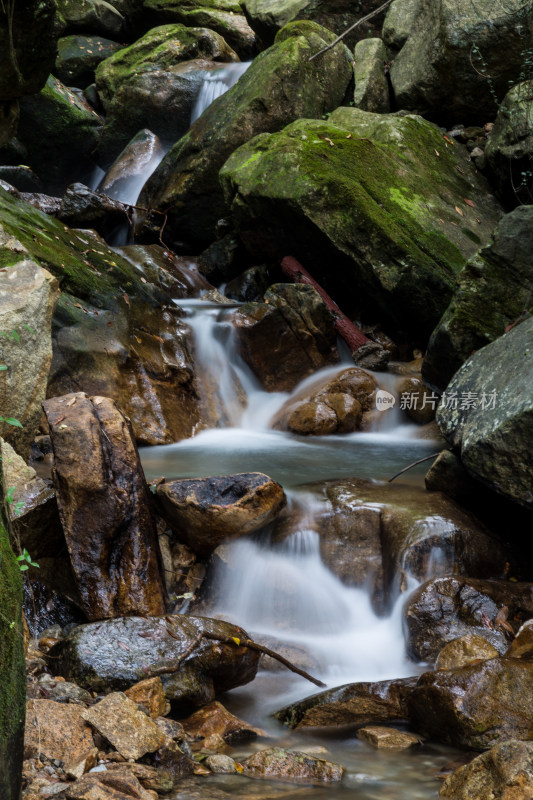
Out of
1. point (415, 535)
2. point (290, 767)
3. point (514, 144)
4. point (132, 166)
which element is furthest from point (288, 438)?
point (132, 166)

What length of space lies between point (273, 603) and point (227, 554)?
500 mm

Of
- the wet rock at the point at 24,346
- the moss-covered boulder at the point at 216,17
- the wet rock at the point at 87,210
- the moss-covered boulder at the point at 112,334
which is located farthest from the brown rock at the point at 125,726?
the moss-covered boulder at the point at 216,17

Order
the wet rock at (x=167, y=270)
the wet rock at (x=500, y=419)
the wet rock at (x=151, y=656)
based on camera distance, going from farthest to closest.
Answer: the wet rock at (x=167, y=270), the wet rock at (x=500, y=419), the wet rock at (x=151, y=656)

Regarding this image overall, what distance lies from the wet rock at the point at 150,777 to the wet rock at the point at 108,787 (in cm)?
13

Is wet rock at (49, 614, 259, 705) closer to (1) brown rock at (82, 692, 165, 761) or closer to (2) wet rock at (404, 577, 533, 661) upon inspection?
(1) brown rock at (82, 692, 165, 761)

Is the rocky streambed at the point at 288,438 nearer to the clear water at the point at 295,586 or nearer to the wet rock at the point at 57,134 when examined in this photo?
the clear water at the point at 295,586

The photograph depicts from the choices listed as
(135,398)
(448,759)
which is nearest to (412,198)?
(135,398)

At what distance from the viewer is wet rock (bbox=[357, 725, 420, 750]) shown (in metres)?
3.32

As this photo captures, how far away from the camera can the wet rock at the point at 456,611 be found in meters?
4.19

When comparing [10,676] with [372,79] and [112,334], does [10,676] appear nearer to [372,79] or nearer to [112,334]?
[112,334]

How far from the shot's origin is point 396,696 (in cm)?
367

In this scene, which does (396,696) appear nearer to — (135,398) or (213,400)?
(135,398)

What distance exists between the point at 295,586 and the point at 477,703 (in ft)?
6.11

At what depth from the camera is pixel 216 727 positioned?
3.39 m
